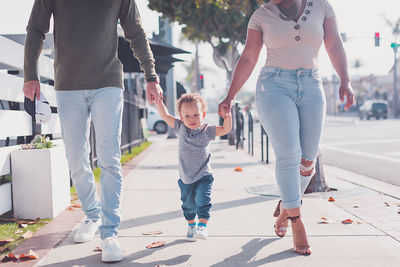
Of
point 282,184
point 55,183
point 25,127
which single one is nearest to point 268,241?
point 282,184

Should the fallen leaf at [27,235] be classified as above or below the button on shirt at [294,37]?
below

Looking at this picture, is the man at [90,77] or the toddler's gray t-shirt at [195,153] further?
the toddler's gray t-shirt at [195,153]

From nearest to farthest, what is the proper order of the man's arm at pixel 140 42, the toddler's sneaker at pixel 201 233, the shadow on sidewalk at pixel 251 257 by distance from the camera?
1. the shadow on sidewalk at pixel 251 257
2. the man's arm at pixel 140 42
3. the toddler's sneaker at pixel 201 233

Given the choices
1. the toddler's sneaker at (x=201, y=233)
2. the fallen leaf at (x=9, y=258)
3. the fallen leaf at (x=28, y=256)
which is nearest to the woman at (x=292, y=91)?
the toddler's sneaker at (x=201, y=233)

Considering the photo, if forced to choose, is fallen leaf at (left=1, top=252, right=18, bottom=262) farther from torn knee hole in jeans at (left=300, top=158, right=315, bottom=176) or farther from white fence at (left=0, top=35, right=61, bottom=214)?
torn knee hole in jeans at (left=300, top=158, right=315, bottom=176)

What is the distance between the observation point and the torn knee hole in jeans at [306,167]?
11.0ft

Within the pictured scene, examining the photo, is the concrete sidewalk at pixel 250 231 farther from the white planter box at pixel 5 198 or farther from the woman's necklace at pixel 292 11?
the woman's necklace at pixel 292 11

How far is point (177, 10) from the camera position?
11117 millimetres

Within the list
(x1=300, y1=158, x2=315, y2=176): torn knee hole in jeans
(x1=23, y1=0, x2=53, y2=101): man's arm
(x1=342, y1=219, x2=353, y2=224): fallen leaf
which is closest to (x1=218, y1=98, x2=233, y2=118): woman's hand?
(x1=300, y1=158, x2=315, y2=176): torn knee hole in jeans

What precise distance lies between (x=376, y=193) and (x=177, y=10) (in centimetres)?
723

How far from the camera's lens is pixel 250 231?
148 inches

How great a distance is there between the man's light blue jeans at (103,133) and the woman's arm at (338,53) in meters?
1.59

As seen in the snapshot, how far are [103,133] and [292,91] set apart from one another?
133 cm

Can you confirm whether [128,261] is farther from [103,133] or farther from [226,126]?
[226,126]
